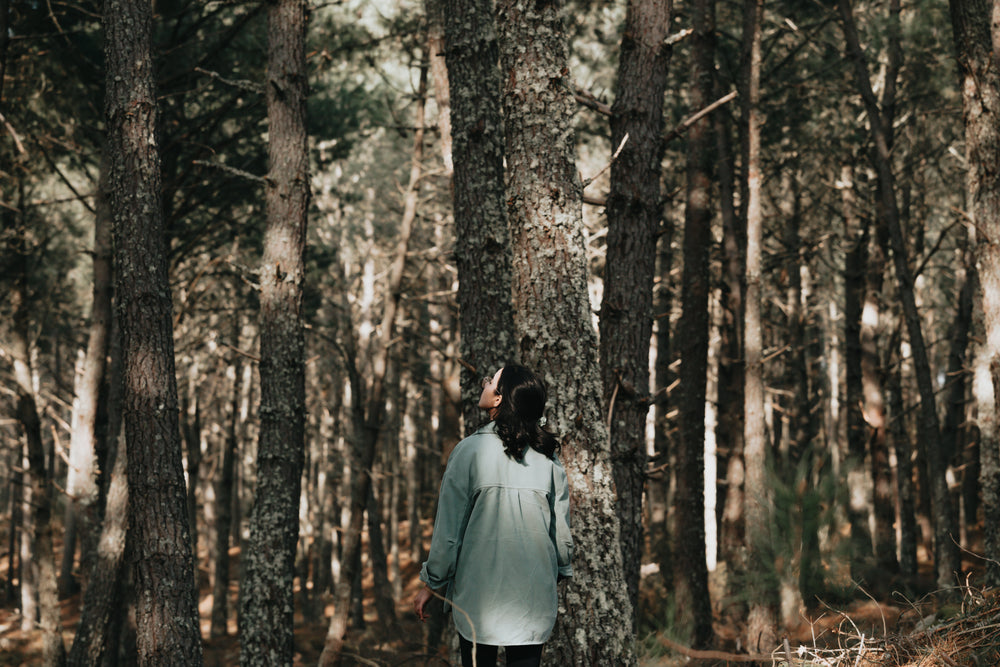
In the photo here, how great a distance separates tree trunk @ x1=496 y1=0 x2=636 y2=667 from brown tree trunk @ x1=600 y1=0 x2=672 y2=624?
115 centimetres

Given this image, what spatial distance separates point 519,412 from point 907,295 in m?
9.68

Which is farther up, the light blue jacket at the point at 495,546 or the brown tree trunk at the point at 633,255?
the brown tree trunk at the point at 633,255

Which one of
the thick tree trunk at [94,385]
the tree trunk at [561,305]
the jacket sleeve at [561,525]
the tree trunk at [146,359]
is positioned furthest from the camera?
the thick tree trunk at [94,385]

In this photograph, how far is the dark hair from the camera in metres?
3.37

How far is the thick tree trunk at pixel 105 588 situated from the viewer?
324 inches

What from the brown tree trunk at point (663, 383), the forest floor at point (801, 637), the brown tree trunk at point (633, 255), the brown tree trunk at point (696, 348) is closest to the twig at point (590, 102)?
the brown tree trunk at point (633, 255)

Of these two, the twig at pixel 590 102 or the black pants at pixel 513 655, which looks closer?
the black pants at pixel 513 655

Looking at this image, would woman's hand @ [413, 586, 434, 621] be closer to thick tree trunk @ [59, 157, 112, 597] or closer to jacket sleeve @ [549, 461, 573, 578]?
jacket sleeve @ [549, 461, 573, 578]

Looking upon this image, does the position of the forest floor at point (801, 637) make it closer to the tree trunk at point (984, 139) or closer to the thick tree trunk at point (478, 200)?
the thick tree trunk at point (478, 200)

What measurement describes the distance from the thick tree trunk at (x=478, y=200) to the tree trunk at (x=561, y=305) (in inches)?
58.1

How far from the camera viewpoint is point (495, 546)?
329 cm

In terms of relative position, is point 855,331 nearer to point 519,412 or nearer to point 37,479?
point 519,412

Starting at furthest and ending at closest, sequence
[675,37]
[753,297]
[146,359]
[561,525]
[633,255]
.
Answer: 1. [753,297]
2. [146,359]
3. [633,255]
4. [675,37]
5. [561,525]

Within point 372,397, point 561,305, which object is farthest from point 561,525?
point 372,397
